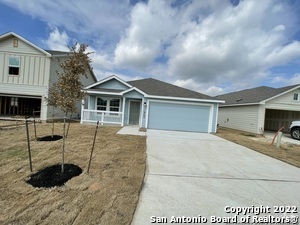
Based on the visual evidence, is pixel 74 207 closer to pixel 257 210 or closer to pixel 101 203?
pixel 101 203

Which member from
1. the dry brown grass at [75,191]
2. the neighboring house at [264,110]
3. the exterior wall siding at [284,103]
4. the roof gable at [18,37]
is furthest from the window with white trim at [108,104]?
the exterior wall siding at [284,103]

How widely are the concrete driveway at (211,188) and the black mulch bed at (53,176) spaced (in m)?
1.80

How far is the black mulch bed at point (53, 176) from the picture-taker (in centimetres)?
415

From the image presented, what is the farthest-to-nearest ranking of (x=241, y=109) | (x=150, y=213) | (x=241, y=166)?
(x=241, y=109), (x=241, y=166), (x=150, y=213)

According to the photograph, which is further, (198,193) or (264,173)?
(264,173)

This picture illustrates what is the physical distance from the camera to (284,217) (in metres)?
3.39

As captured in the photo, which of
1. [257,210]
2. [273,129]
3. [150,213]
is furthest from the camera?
[273,129]

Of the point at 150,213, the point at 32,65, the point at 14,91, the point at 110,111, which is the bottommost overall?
the point at 150,213

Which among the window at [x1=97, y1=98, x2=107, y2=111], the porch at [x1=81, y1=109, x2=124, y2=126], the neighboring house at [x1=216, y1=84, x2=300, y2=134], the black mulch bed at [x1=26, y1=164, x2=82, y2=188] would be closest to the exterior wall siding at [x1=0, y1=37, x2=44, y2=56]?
the window at [x1=97, y1=98, x2=107, y2=111]

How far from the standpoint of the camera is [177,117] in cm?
1531

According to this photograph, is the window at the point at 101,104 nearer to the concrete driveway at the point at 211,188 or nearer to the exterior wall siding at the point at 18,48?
the exterior wall siding at the point at 18,48

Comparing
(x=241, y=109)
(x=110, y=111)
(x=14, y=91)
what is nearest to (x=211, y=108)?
(x=241, y=109)

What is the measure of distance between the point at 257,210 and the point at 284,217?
417 mm

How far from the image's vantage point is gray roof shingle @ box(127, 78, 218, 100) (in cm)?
1557
